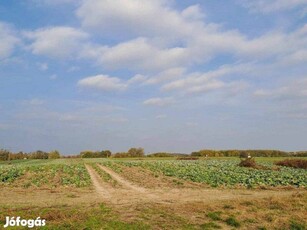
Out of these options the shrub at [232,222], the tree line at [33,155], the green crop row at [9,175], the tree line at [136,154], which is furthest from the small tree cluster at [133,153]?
the shrub at [232,222]

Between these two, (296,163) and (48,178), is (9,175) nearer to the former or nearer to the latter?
(48,178)

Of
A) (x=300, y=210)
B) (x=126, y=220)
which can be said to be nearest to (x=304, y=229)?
(x=300, y=210)

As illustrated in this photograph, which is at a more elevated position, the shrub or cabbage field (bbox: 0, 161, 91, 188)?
cabbage field (bbox: 0, 161, 91, 188)

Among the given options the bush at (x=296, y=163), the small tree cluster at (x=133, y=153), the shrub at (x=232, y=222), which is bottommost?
the shrub at (x=232, y=222)

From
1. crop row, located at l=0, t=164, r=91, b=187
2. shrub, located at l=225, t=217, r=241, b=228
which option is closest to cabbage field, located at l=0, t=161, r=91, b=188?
crop row, located at l=0, t=164, r=91, b=187

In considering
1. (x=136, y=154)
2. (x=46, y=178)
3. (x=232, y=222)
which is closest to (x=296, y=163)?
(x=46, y=178)

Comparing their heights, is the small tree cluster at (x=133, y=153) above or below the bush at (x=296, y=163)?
above

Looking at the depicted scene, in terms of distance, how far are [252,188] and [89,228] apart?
1683 cm

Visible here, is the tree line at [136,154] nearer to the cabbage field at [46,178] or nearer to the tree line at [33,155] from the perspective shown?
the tree line at [33,155]

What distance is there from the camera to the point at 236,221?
41.7 feet

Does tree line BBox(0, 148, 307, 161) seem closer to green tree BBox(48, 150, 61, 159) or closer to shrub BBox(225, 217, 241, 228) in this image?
green tree BBox(48, 150, 61, 159)

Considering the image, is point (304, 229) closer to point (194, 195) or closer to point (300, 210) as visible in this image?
point (300, 210)

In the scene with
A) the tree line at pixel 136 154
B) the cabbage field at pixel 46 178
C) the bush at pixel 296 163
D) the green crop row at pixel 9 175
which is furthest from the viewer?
the tree line at pixel 136 154

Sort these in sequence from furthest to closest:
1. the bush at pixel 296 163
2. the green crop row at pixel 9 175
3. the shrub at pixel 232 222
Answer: the bush at pixel 296 163 → the green crop row at pixel 9 175 → the shrub at pixel 232 222
